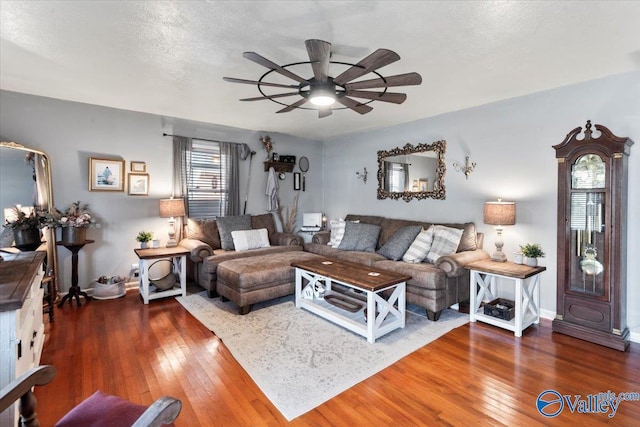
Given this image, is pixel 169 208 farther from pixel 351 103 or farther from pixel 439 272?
pixel 439 272

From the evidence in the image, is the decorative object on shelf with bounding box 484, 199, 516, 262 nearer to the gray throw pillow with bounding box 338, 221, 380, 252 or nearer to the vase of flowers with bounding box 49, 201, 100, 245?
the gray throw pillow with bounding box 338, 221, 380, 252

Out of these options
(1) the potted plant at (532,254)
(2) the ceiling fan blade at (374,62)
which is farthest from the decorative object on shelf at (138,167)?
→ (1) the potted plant at (532,254)

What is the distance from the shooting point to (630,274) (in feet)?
9.55

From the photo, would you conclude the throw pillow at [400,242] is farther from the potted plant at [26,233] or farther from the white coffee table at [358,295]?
the potted plant at [26,233]

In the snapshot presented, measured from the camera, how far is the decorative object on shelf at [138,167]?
14.3 feet

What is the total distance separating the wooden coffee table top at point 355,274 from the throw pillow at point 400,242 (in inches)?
32.2

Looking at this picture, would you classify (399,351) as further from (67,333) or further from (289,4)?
(67,333)

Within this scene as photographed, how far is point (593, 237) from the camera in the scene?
2916mm

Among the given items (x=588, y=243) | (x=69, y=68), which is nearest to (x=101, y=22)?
(x=69, y=68)

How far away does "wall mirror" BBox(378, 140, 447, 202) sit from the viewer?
4.43 meters

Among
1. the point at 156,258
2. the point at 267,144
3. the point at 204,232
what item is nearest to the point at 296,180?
the point at 267,144

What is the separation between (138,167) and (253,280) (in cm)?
244
